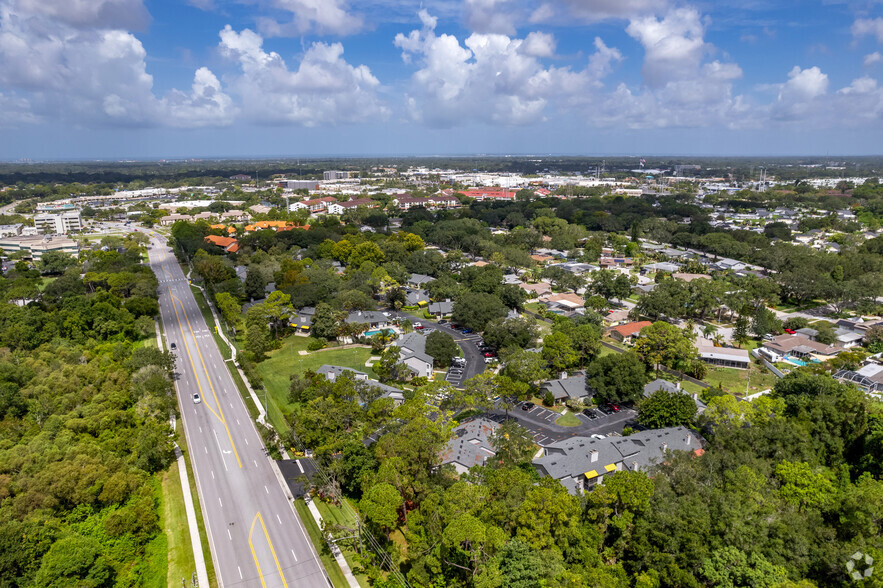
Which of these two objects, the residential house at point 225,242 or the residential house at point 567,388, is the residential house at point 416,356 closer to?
the residential house at point 567,388

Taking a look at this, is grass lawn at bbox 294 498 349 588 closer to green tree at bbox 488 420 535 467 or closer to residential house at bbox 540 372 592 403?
green tree at bbox 488 420 535 467

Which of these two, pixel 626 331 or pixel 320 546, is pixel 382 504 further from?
pixel 626 331

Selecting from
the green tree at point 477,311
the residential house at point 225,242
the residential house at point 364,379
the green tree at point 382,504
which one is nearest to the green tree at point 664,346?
the green tree at point 477,311

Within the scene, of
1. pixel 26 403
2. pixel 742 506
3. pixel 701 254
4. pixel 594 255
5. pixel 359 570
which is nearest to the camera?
pixel 742 506

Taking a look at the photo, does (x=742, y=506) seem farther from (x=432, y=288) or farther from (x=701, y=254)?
(x=701, y=254)

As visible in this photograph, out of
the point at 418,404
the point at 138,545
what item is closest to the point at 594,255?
the point at 418,404

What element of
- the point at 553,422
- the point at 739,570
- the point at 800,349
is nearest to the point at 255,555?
the point at 553,422
